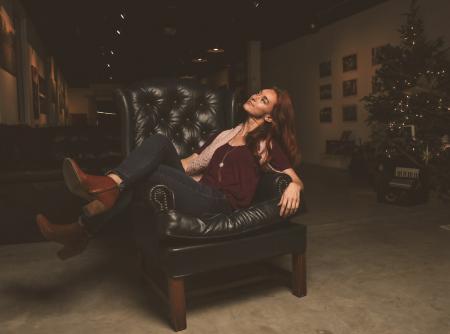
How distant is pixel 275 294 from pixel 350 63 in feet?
20.5

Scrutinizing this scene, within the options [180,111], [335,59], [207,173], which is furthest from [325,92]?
[207,173]

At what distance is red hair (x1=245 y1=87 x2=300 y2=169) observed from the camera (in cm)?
227

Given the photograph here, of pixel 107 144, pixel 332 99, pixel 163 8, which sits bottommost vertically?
pixel 107 144

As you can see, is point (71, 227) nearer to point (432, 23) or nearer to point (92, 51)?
point (432, 23)

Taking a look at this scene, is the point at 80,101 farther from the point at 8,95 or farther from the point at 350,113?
the point at 350,113

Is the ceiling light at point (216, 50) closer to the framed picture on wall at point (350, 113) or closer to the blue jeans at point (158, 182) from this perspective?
the framed picture on wall at point (350, 113)

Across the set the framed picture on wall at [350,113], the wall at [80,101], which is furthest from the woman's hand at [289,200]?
the wall at [80,101]

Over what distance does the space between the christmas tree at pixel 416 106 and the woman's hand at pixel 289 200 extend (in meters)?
2.68

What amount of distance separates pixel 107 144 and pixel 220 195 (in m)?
2.46

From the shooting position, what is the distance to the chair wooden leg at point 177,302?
184cm

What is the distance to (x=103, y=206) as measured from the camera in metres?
1.84

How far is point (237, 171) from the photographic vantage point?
2209mm

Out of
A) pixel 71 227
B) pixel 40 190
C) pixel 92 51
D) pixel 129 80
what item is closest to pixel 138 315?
pixel 71 227

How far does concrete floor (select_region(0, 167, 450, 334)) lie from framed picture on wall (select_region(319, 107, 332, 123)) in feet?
16.7
